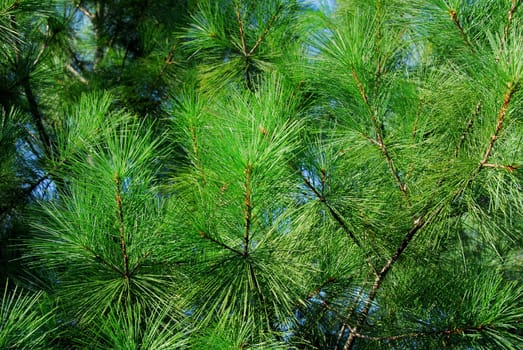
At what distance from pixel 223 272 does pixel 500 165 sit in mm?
605

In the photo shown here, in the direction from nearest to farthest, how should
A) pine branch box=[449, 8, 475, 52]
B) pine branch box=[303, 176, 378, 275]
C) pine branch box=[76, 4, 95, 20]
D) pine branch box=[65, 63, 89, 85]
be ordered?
pine branch box=[303, 176, 378, 275] < pine branch box=[449, 8, 475, 52] < pine branch box=[65, 63, 89, 85] < pine branch box=[76, 4, 95, 20]

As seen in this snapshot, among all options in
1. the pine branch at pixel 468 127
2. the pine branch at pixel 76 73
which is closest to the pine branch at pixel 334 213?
the pine branch at pixel 468 127

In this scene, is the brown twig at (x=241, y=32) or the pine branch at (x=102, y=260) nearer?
the pine branch at (x=102, y=260)

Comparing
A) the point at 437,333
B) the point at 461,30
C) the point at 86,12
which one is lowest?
the point at 437,333

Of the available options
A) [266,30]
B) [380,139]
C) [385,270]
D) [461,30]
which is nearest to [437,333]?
[385,270]

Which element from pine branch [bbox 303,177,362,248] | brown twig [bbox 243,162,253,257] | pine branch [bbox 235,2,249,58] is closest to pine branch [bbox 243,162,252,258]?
brown twig [bbox 243,162,253,257]

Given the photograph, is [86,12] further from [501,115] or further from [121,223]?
[501,115]

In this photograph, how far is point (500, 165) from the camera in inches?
56.2

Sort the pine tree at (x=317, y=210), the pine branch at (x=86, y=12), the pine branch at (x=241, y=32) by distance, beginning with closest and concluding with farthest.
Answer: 1. the pine tree at (x=317, y=210)
2. the pine branch at (x=241, y=32)
3. the pine branch at (x=86, y=12)

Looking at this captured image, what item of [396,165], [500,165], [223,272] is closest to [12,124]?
[223,272]

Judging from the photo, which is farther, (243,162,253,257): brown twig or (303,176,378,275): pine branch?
(303,176,378,275): pine branch

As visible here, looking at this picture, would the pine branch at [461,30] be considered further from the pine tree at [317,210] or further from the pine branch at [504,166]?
the pine branch at [504,166]

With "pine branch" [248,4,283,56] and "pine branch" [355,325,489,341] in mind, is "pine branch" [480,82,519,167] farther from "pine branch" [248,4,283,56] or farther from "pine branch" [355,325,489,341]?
"pine branch" [248,4,283,56]

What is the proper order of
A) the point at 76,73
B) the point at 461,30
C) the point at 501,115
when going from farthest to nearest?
1. the point at 76,73
2. the point at 461,30
3. the point at 501,115
